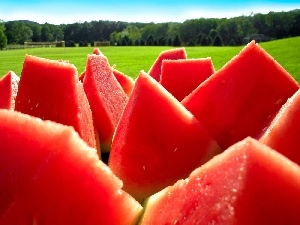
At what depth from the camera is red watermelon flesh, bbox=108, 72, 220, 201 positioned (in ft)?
2.08

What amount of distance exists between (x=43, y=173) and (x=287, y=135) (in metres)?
0.32

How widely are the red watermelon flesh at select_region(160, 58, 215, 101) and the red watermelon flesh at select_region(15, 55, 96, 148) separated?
0.25 meters

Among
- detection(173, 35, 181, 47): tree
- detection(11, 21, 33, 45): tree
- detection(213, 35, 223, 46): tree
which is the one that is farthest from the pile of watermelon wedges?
detection(11, 21, 33, 45): tree

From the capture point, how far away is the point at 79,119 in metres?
0.67

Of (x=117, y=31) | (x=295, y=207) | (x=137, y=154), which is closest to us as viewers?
(x=295, y=207)

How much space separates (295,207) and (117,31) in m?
62.3

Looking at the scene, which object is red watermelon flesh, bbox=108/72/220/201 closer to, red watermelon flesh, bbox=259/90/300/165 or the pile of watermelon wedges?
the pile of watermelon wedges

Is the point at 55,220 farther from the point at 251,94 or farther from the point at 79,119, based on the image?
the point at 251,94

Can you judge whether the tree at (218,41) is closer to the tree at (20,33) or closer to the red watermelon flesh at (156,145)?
the tree at (20,33)

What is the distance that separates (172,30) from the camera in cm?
5694

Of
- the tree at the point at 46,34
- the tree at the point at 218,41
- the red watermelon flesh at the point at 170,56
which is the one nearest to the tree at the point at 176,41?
the tree at the point at 218,41

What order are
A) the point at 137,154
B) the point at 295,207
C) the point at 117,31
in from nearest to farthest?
the point at 295,207 < the point at 137,154 < the point at 117,31

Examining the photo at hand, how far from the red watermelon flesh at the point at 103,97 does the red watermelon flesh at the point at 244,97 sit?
175 mm

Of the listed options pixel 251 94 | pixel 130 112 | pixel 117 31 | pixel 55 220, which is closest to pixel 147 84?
pixel 130 112
